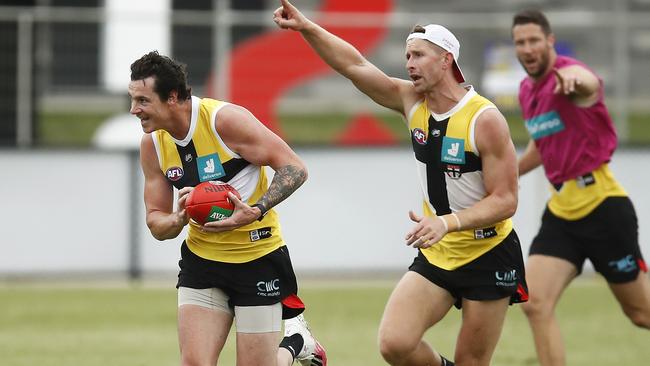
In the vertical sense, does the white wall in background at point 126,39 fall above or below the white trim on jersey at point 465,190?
above

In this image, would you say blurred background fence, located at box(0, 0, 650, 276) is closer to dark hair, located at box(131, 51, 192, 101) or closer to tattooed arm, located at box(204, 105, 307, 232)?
tattooed arm, located at box(204, 105, 307, 232)

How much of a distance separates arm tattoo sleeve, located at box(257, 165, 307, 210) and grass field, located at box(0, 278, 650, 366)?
125 inches

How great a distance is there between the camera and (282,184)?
741 cm

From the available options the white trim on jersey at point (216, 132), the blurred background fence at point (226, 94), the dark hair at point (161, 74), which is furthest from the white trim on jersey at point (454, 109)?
the blurred background fence at point (226, 94)

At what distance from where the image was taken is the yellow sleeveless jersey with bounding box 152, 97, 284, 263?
7.41 metres

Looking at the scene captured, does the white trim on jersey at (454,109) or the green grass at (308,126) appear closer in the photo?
the white trim on jersey at (454,109)

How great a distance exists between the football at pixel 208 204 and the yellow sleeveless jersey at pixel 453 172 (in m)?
1.23

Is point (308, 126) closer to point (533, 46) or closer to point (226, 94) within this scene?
point (226, 94)

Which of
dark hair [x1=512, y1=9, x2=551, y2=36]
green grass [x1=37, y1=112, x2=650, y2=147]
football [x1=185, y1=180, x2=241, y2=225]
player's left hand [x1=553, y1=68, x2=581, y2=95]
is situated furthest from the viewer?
green grass [x1=37, y1=112, x2=650, y2=147]

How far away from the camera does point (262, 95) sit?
1972cm

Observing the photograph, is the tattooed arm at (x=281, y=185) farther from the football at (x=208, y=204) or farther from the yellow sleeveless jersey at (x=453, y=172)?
the yellow sleeveless jersey at (x=453, y=172)

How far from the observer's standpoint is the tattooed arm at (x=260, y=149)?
7.36 metres

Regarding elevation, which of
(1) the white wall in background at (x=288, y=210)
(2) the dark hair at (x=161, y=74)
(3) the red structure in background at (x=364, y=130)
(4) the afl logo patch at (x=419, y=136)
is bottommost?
(1) the white wall in background at (x=288, y=210)

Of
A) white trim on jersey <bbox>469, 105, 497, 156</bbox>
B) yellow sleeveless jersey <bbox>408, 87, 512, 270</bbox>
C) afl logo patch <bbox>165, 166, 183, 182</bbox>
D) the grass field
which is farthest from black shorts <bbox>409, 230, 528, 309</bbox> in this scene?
the grass field
